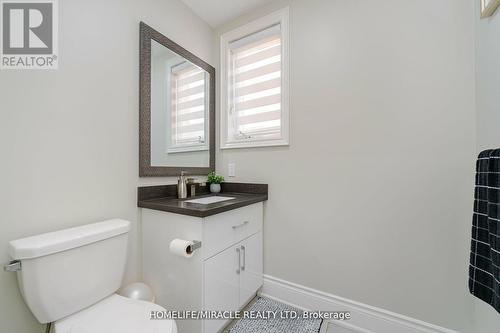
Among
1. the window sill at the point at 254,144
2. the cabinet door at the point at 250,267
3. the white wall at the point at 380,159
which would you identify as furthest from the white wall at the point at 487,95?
the cabinet door at the point at 250,267

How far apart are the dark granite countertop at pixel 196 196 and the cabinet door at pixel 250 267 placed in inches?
12.6

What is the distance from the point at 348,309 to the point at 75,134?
6.58 ft

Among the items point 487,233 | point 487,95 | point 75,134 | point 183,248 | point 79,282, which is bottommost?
point 79,282

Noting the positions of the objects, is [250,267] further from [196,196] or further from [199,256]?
[196,196]

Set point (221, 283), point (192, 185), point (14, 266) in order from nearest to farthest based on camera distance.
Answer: point (14, 266) → point (221, 283) → point (192, 185)

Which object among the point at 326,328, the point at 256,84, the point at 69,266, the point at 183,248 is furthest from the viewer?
the point at 256,84

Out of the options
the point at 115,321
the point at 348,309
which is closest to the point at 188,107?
the point at 115,321

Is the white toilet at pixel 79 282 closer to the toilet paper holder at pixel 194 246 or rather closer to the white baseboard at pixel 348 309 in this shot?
the toilet paper holder at pixel 194 246

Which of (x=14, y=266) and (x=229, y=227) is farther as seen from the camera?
(x=229, y=227)

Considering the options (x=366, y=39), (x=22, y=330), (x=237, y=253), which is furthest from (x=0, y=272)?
(x=366, y=39)

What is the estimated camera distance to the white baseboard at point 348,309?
1231 mm

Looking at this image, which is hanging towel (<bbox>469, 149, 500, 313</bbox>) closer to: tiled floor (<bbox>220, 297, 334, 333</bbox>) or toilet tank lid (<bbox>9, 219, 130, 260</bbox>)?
tiled floor (<bbox>220, 297, 334, 333</bbox>)

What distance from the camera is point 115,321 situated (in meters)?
0.87

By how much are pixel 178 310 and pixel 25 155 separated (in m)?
1.10
